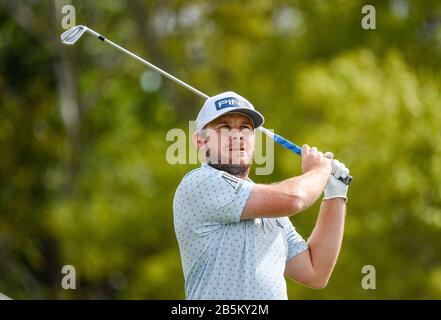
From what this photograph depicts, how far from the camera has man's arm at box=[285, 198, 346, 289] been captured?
4.57 m

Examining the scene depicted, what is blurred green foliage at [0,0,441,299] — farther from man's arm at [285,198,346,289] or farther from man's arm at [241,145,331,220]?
man's arm at [241,145,331,220]

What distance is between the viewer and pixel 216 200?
4.20 metres

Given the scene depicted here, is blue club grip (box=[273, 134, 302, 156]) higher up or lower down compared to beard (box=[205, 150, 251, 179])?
higher up

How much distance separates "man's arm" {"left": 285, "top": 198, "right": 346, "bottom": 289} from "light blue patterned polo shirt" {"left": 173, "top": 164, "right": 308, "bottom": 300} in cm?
31

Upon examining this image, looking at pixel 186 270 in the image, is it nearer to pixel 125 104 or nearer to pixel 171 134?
pixel 171 134

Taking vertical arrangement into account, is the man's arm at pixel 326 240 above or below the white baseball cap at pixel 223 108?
below

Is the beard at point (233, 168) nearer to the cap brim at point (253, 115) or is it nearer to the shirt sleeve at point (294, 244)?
the cap brim at point (253, 115)

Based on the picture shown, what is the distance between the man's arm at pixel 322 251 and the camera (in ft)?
15.0

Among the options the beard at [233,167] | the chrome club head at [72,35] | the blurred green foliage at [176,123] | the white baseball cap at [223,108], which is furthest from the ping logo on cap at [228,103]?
the blurred green foliage at [176,123]

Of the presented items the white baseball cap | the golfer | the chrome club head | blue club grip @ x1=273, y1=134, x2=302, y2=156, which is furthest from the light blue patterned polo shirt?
the chrome club head

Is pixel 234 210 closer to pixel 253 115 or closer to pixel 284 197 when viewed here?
pixel 284 197

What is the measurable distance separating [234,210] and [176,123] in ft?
69.9
